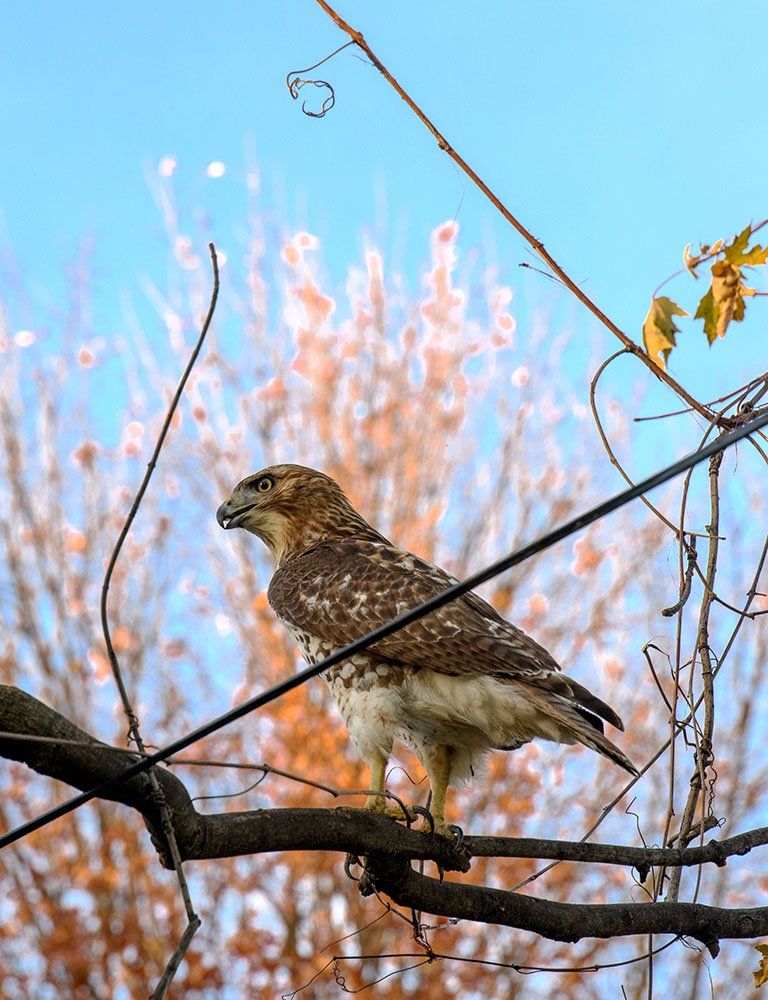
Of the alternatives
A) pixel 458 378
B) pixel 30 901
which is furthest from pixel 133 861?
pixel 458 378

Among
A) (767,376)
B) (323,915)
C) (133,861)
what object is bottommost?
(767,376)

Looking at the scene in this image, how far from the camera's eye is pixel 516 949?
32.8ft

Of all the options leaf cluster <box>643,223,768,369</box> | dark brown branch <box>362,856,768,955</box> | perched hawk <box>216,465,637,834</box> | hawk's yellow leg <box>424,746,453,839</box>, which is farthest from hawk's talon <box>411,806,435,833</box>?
leaf cluster <box>643,223,768,369</box>

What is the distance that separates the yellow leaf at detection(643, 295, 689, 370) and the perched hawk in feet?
3.57

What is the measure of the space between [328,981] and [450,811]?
5.37ft

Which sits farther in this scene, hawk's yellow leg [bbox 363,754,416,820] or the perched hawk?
hawk's yellow leg [bbox 363,754,416,820]

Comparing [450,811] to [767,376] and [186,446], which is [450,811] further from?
[767,376]

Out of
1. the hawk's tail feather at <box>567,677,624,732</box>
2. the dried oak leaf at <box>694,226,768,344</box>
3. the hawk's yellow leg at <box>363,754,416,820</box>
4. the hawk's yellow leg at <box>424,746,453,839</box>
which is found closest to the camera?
the dried oak leaf at <box>694,226,768,344</box>

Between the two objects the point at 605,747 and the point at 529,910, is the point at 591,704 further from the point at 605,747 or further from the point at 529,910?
the point at 529,910

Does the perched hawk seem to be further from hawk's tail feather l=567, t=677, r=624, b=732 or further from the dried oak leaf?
the dried oak leaf

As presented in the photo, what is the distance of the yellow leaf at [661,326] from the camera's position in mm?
2969

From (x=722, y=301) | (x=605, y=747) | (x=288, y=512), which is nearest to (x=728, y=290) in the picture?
(x=722, y=301)

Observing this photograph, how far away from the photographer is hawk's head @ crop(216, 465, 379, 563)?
189 inches

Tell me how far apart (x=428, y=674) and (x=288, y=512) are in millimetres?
1370
